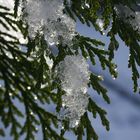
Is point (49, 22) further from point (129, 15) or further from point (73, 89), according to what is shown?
point (129, 15)

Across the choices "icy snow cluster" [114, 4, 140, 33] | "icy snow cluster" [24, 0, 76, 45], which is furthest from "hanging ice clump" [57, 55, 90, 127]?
"icy snow cluster" [114, 4, 140, 33]

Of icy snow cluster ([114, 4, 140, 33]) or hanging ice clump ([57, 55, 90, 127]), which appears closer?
hanging ice clump ([57, 55, 90, 127])

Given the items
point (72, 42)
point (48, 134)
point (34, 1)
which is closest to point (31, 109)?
point (48, 134)

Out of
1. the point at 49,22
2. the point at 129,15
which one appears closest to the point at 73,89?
the point at 49,22

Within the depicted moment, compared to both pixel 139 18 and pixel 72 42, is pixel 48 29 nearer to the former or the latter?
pixel 72 42

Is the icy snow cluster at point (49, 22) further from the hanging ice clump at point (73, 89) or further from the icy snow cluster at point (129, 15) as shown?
the icy snow cluster at point (129, 15)

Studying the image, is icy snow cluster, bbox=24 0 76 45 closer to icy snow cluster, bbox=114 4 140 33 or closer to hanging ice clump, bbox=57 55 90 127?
hanging ice clump, bbox=57 55 90 127
